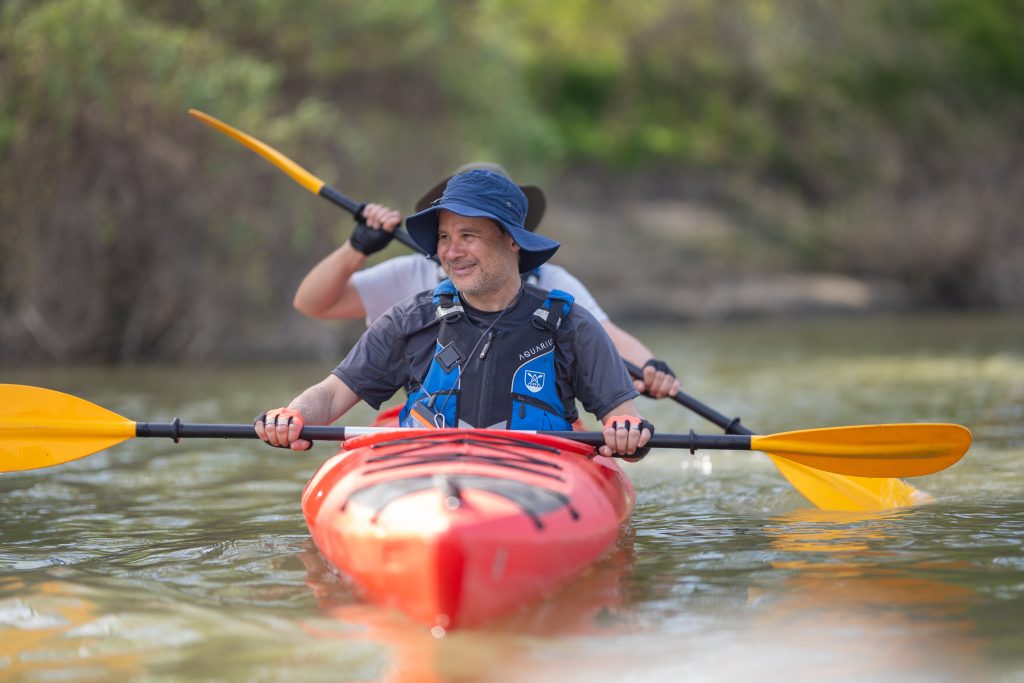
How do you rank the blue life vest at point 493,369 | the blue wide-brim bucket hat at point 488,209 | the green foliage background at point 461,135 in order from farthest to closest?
the green foliage background at point 461,135, the blue life vest at point 493,369, the blue wide-brim bucket hat at point 488,209

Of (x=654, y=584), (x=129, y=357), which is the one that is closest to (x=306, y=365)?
(x=129, y=357)

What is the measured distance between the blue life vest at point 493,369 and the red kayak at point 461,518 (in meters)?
0.22

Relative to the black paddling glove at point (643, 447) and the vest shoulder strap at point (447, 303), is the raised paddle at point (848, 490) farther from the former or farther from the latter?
the vest shoulder strap at point (447, 303)

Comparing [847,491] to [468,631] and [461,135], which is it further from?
[461,135]

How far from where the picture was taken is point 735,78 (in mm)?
22078

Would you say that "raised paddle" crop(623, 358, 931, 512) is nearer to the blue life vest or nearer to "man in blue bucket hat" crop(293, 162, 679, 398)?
"man in blue bucket hat" crop(293, 162, 679, 398)

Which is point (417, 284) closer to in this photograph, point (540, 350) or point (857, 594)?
point (540, 350)

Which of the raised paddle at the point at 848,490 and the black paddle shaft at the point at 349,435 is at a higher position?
the black paddle shaft at the point at 349,435

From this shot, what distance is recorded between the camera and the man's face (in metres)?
3.88

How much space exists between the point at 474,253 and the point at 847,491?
194 centimetres

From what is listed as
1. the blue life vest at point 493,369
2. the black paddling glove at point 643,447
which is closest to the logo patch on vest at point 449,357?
the blue life vest at point 493,369

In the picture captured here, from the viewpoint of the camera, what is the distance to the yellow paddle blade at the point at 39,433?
14.8 ft

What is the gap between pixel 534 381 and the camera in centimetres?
399

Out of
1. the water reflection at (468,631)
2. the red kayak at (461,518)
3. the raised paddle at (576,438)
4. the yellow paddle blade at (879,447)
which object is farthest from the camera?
the yellow paddle blade at (879,447)
